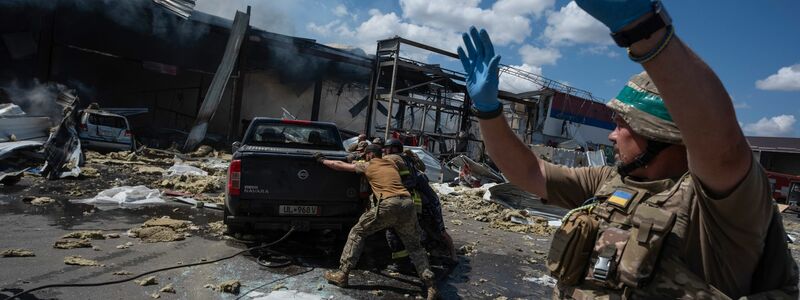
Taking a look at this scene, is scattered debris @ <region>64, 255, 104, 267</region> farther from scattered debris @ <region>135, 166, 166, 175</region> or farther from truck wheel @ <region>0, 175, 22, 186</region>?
scattered debris @ <region>135, 166, 166, 175</region>

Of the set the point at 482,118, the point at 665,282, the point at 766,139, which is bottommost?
the point at 665,282

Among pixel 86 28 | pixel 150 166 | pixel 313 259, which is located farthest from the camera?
pixel 86 28

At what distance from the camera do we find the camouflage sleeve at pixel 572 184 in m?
1.97

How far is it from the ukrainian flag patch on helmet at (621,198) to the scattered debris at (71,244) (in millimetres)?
5683

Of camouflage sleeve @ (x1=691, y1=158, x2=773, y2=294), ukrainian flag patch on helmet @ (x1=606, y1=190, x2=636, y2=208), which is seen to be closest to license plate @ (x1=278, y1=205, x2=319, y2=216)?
ukrainian flag patch on helmet @ (x1=606, y1=190, x2=636, y2=208)

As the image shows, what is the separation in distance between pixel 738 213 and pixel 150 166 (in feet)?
44.1

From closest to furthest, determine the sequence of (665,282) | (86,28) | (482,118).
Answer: (665,282) < (482,118) < (86,28)

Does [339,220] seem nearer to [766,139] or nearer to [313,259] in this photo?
[313,259]

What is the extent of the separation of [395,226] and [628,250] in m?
3.31

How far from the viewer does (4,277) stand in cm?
406

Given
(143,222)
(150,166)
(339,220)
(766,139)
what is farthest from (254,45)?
(766,139)

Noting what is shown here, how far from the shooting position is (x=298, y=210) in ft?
17.7

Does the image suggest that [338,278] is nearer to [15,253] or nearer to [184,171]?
[15,253]

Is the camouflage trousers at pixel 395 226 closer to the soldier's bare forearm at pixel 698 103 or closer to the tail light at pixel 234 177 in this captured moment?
the tail light at pixel 234 177
